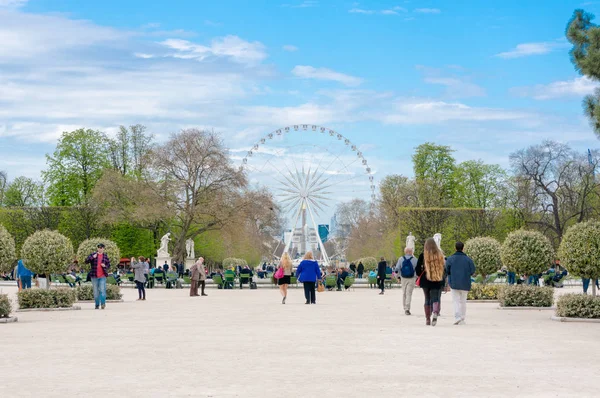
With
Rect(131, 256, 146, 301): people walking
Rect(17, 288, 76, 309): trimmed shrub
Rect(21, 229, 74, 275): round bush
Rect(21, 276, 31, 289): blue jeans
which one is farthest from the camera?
Rect(131, 256, 146, 301): people walking

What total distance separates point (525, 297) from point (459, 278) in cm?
718

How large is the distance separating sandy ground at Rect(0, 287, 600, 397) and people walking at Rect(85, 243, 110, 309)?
4581mm

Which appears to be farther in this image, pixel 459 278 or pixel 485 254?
pixel 485 254

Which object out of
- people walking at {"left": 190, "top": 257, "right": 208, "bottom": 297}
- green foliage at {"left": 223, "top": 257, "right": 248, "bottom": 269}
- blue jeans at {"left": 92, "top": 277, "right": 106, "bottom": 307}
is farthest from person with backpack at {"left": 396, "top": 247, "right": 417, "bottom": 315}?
green foliage at {"left": 223, "top": 257, "right": 248, "bottom": 269}

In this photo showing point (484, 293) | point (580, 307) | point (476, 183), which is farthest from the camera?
point (476, 183)

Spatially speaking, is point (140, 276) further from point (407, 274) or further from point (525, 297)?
point (525, 297)

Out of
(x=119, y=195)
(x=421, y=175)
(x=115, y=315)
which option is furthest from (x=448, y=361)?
(x=421, y=175)

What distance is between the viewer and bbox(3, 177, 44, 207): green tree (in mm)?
84250

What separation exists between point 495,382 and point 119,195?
57403 millimetres

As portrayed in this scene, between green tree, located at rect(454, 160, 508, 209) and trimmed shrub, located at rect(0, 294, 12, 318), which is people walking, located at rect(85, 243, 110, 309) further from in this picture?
green tree, located at rect(454, 160, 508, 209)

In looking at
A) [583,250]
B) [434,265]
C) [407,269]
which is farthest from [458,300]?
[583,250]

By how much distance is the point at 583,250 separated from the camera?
20734mm

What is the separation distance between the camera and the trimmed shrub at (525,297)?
25453 millimetres

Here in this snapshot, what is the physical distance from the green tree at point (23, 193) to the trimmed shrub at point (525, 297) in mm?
63243
